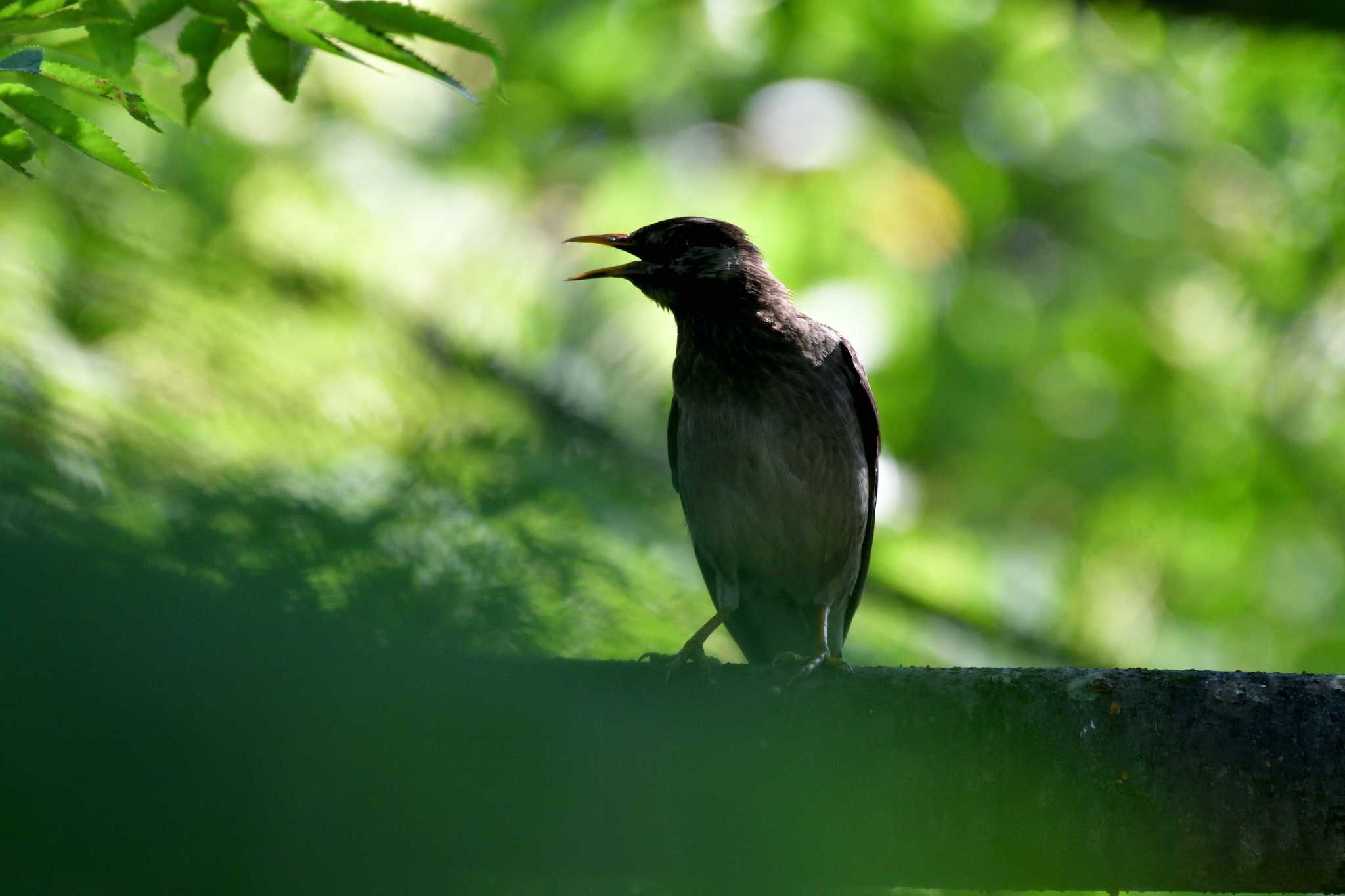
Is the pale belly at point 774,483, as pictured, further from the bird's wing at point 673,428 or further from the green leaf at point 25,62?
the green leaf at point 25,62

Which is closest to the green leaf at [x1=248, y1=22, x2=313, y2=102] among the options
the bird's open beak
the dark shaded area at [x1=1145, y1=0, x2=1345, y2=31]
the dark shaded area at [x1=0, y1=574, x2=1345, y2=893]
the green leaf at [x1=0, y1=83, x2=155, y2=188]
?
the green leaf at [x1=0, y1=83, x2=155, y2=188]

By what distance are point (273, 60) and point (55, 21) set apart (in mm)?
295

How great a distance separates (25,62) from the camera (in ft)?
4.99

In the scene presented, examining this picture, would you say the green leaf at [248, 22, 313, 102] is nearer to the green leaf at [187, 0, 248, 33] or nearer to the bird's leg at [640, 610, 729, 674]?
the green leaf at [187, 0, 248, 33]

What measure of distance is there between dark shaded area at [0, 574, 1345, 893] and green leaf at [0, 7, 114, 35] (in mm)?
969

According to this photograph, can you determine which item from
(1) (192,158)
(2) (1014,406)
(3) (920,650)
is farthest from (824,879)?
(2) (1014,406)

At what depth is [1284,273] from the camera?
5.84m

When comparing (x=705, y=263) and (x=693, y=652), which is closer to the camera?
(x=693, y=652)

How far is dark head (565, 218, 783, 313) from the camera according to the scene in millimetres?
4652

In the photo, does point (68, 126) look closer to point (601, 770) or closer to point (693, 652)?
point (601, 770)

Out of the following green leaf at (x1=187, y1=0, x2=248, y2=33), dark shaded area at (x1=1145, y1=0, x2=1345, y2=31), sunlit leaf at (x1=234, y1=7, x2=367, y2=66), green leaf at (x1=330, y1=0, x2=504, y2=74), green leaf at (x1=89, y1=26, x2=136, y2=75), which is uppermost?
dark shaded area at (x1=1145, y1=0, x2=1345, y2=31)

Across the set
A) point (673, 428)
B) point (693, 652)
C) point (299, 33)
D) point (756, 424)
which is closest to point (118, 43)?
point (299, 33)

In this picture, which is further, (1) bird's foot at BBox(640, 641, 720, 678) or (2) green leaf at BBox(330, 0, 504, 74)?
(1) bird's foot at BBox(640, 641, 720, 678)

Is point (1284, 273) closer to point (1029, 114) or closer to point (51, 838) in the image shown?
point (1029, 114)
